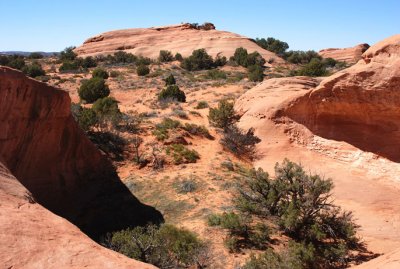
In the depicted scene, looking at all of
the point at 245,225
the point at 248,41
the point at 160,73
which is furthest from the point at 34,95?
the point at 248,41

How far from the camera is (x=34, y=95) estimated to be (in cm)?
920

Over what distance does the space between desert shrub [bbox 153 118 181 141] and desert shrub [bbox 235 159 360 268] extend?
584 cm

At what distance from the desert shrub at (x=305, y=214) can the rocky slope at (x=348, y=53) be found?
152 ft

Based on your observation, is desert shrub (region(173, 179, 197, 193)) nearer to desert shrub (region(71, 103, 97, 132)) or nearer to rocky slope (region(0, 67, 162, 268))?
rocky slope (region(0, 67, 162, 268))

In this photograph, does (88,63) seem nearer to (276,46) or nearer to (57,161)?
(276,46)

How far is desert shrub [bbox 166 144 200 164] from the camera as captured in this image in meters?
14.3

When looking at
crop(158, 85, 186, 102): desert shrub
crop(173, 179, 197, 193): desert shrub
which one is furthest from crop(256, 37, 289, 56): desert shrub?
crop(173, 179, 197, 193): desert shrub

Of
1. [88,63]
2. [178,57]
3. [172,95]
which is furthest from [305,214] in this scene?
[178,57]

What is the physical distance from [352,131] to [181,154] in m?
6.84

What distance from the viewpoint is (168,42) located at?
56.0 meters

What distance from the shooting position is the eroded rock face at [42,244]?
3.58 m

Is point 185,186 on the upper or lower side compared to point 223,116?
lower

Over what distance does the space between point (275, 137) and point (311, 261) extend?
27.1 ft

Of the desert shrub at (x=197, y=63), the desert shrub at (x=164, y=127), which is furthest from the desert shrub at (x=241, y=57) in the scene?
the desert shrub at (x=164, y=127)
